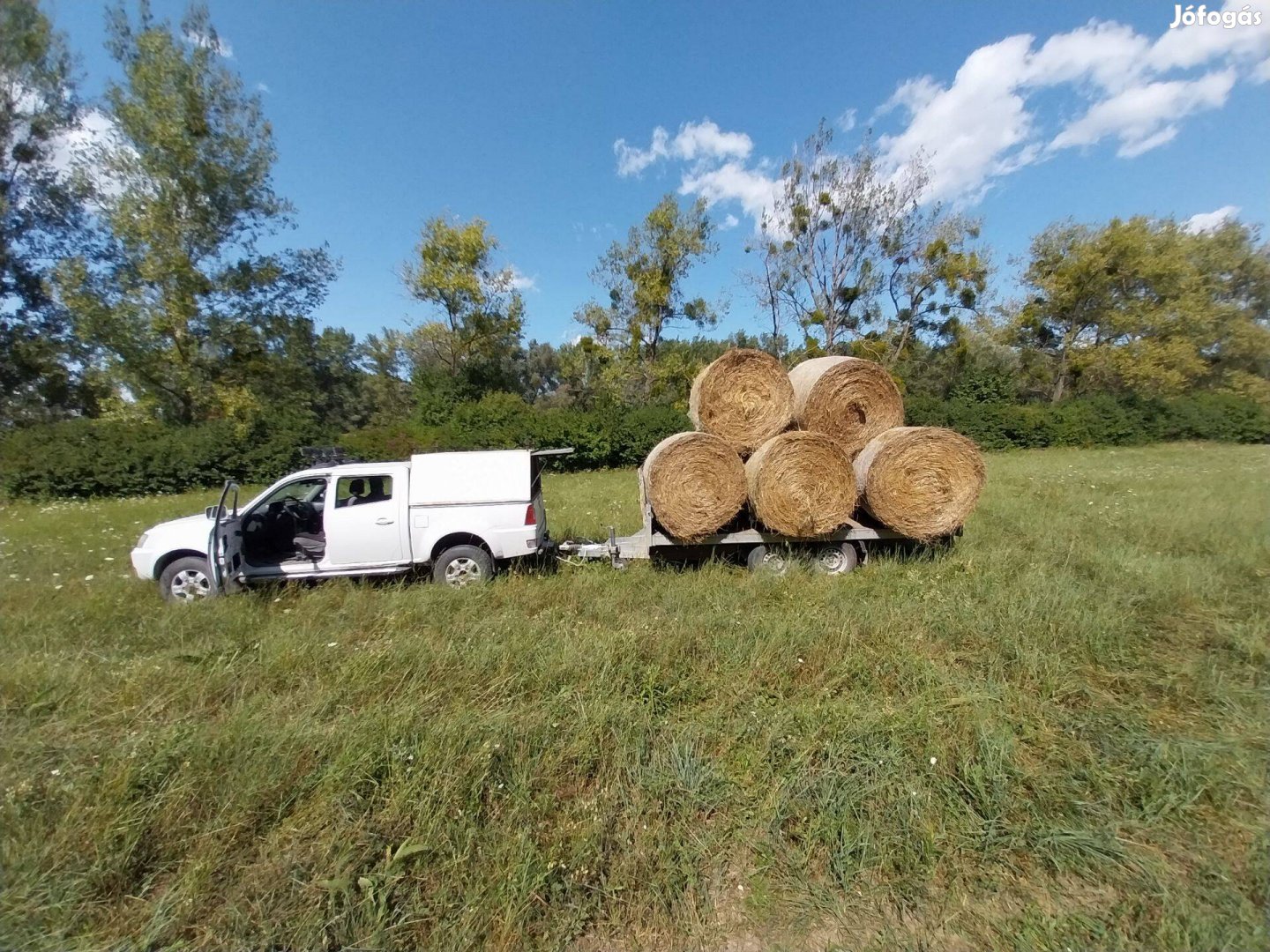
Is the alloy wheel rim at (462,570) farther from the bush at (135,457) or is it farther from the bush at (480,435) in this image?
the bush at (135,457)

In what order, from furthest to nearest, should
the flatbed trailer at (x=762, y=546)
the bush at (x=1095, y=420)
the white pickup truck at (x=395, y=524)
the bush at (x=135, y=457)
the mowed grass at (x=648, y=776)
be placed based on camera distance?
the bush at (x=1095, y=420), the bush at (x=135, y=457), the flatbed trailer at (x=762, y=546), the white pickup truck at (x=395, y=524), the mowed grass at (x=648, y=776)

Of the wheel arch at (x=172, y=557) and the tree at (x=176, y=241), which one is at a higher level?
the tree at (x=176, y=241)

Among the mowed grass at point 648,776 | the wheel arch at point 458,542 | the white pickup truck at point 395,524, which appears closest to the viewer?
the mowed grass at point 648,776

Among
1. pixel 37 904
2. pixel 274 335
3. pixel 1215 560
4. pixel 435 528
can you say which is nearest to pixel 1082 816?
pixel 37 904

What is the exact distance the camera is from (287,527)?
6.22 meters

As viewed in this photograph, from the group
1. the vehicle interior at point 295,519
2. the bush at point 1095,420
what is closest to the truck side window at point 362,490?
the vehicle interior at point 295,519

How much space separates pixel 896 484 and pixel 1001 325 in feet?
106

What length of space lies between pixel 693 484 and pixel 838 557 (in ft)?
6.95

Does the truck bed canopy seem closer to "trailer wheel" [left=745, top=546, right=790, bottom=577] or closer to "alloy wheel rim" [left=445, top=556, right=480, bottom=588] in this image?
"alloy wheel rim" [left=445, top=556, right=480, bottom=588]

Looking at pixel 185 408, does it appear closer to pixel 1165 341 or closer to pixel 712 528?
pixel 712 528

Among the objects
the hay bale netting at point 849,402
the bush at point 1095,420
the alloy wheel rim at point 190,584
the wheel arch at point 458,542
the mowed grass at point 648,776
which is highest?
the bush at point 1095,420

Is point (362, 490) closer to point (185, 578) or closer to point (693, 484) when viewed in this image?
point (185, 578)

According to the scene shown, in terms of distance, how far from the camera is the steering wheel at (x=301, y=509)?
6312mm

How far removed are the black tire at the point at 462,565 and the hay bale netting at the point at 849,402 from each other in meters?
4.42
